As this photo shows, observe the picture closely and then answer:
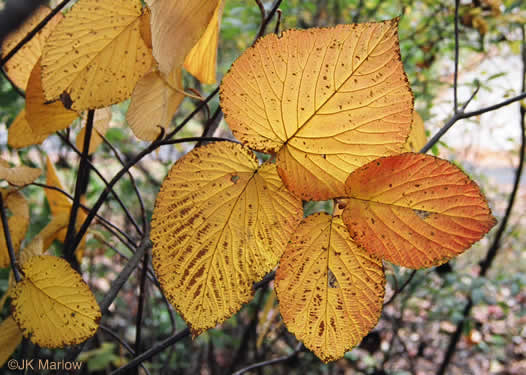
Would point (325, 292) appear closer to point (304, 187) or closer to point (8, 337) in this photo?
point (304, 187)

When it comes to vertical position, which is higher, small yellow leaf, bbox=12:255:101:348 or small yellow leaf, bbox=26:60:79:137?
small yellow leaf, bbox=26:60:79:137

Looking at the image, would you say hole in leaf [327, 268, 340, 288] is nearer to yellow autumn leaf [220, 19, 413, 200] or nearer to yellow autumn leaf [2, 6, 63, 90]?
yellow autumn leaf [220, 19, 413, 200]

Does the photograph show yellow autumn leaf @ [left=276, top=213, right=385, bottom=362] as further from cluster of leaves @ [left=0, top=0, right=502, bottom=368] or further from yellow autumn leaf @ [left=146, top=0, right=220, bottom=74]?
yellow autumn leaf @ [left=146, top=0, right=220, bottom=74]

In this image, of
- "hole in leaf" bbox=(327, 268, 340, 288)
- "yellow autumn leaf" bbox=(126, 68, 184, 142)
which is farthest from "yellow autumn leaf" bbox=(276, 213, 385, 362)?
"yellow autumn leaf" bbox=(126, 68, 184, 142)

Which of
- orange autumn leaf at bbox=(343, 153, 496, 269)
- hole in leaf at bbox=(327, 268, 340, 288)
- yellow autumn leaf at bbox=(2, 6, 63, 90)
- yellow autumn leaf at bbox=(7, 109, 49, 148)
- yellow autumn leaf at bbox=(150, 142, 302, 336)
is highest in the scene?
yellow autumn leaf at bbox=(2, 6, 63, 90)

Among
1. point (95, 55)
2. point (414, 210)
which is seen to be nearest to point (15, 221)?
point (95, 55)

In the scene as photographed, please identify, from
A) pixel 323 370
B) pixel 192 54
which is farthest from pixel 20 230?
pixel 323 370

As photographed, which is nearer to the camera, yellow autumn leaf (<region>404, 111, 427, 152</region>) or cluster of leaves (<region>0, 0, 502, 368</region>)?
cluster of leaves (<region>0, 0, 502, 368</region>)
